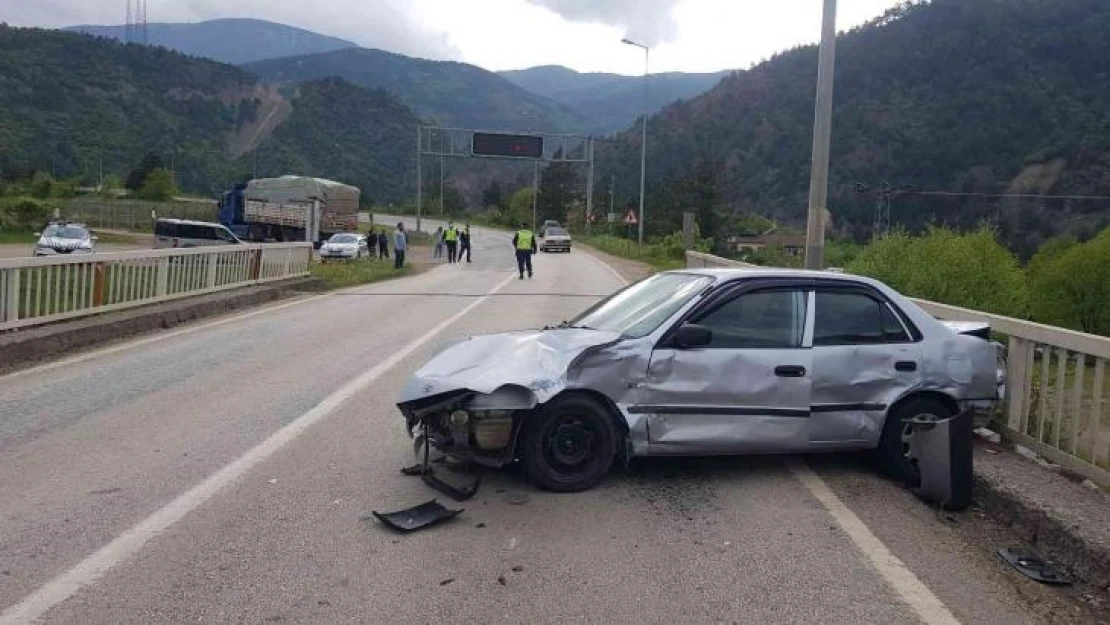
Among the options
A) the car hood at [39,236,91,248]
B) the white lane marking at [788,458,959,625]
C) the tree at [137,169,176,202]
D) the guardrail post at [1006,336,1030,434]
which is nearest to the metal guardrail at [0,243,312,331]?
the white lane marking at [788,458,959,625]

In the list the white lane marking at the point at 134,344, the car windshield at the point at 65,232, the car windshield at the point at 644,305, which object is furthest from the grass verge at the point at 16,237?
the car windshield at the point at 644,305

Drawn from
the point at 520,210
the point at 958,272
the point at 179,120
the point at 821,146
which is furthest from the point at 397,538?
the point at 179,120

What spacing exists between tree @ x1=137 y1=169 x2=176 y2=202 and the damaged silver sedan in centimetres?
8226

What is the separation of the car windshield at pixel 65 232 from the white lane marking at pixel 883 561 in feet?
102

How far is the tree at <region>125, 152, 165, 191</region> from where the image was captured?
88062mm

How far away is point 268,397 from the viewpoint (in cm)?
841

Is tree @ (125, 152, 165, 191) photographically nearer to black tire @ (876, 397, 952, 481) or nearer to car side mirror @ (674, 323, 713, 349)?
car side mirror @ (674, 323, 713, 349)

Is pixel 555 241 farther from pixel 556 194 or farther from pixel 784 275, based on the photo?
pixel 556 194

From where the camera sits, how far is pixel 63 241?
30938 mm

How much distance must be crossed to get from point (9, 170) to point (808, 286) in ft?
328

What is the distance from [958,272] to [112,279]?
1322cm

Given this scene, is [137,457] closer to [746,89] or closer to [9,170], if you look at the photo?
[9,170]

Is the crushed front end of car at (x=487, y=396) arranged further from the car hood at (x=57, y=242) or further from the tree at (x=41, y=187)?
the tree at (x=41, y=187)

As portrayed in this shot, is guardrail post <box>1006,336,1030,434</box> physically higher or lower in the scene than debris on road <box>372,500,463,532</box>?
higher
